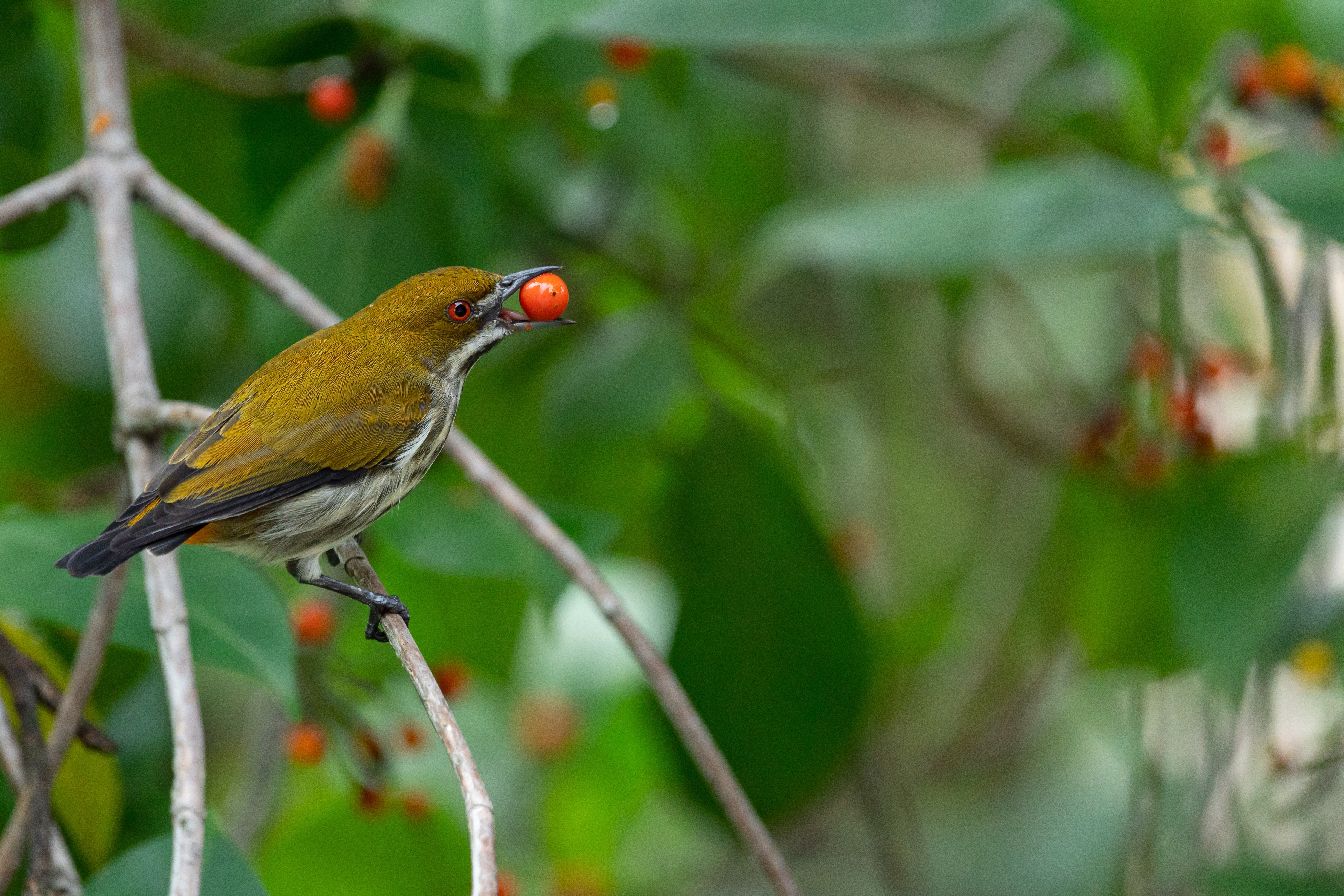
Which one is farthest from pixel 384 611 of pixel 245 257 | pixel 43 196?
pixel 43 196

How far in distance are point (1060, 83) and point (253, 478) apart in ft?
9.53

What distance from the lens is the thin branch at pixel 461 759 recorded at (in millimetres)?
1164

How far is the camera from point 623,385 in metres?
2.89

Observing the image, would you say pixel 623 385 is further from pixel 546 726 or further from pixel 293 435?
pixel 546 726

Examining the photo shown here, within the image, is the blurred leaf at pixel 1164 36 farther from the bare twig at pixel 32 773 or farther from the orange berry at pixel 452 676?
the bare twig at pixel 32 773

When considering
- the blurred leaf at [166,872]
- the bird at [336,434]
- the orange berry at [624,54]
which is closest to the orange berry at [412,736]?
the bird at [336,434]

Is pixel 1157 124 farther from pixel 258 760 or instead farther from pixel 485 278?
pixel 258 760

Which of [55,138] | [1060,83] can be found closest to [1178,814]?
[1060,83]

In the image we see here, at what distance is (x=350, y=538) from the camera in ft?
6.12

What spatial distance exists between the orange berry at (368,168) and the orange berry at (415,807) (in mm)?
1158

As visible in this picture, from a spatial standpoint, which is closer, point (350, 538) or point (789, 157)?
point (350, 538)

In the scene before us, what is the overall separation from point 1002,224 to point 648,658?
1186 millimetres

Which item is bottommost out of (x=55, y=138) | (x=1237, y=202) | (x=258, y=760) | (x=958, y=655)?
(x=958, y=655)

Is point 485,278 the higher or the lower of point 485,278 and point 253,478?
the higher
